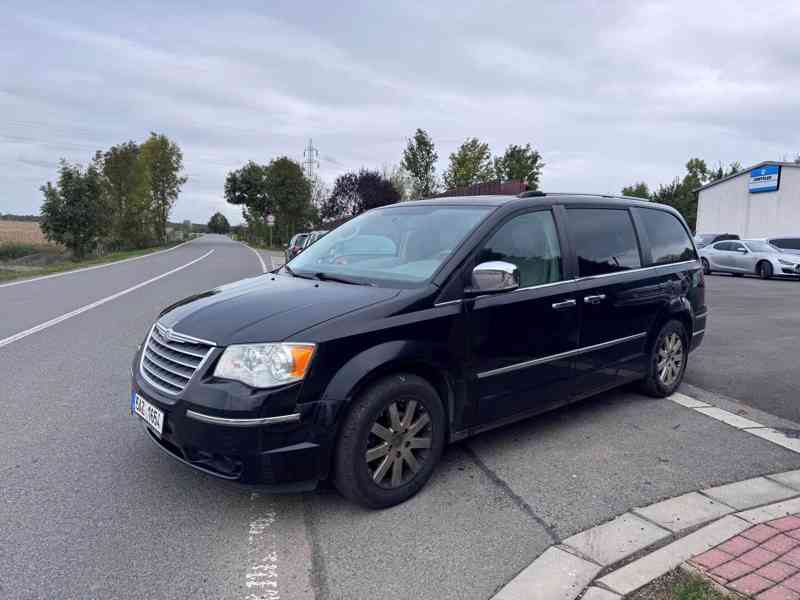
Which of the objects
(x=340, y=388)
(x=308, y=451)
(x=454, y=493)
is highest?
(x=340, y=388)

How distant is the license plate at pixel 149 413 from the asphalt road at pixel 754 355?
5026 millimetres

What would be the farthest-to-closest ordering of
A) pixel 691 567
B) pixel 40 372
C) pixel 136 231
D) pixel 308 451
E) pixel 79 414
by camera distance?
pixel 136 231 < pixel 40 372 < pixel 79 414 < pixel 308 451 < pixel 691 567

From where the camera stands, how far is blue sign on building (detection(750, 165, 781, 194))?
36.3 m

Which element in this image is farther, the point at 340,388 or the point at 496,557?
the point at 340,388

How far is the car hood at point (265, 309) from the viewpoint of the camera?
317 centimetres

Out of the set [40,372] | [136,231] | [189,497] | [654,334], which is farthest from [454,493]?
[136,231]

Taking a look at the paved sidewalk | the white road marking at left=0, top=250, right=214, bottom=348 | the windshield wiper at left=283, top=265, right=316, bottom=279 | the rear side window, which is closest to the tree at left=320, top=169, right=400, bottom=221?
the white road marking at left=0, top=250, right=214, bottom=348

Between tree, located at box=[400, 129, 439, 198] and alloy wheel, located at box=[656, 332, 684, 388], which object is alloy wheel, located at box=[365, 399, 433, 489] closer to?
alloy wheel, located at box=[656, 332, 684, 388]

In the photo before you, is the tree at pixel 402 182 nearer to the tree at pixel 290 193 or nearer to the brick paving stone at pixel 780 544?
the tree at pixel 290 193

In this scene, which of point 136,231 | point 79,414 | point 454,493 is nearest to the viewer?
point 454,493

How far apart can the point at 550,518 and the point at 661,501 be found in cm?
73

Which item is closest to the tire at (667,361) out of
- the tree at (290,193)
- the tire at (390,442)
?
the tire at (390,442)

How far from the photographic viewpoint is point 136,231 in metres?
57.7

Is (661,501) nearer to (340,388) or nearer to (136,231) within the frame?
(340,388)
